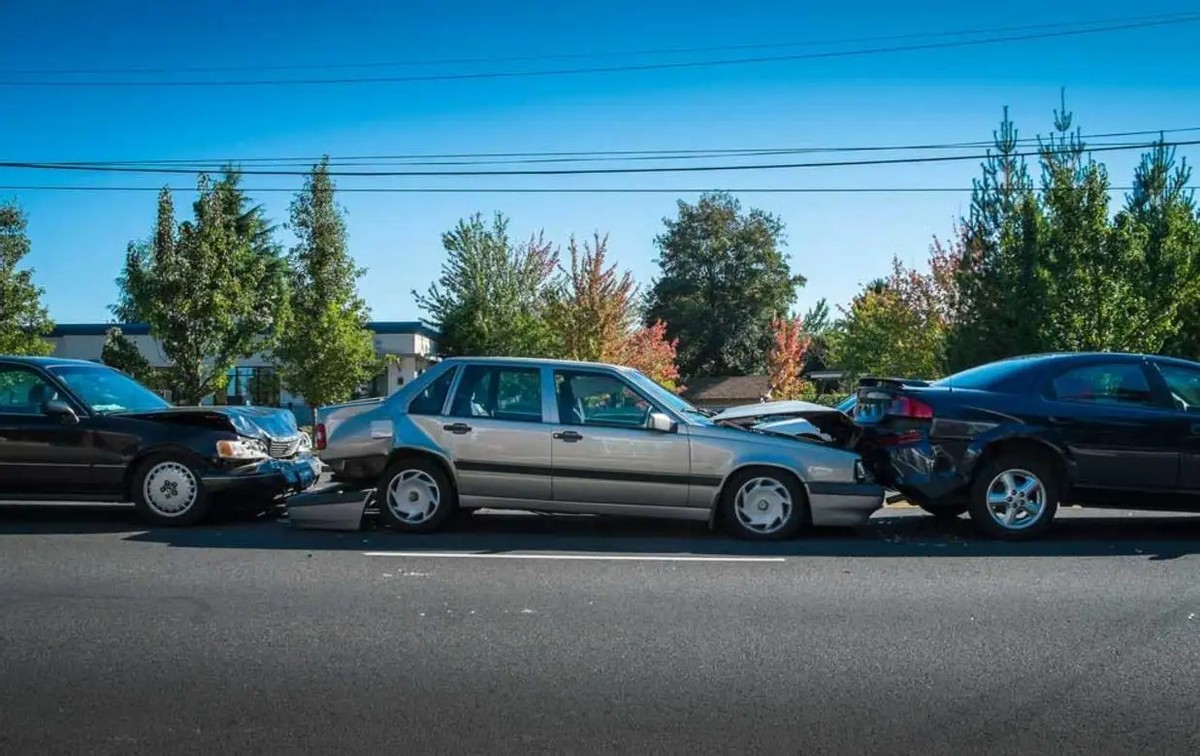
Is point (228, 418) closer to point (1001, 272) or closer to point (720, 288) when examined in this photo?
point (1001, 272)

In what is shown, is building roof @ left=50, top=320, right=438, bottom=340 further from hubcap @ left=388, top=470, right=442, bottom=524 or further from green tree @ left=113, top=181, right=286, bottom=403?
hubcap @ left=388, top=470, right=442, bottom=524

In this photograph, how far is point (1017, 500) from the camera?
8.31 meters

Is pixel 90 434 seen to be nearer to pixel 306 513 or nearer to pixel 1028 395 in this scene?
pixel 306 513

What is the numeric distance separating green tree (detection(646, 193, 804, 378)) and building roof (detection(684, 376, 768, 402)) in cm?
513

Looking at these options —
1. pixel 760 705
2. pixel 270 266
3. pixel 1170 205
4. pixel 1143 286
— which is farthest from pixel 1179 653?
pixel 270 266

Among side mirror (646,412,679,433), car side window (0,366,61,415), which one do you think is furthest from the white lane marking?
car side window (0,366,61,415)

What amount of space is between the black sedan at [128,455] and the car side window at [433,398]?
1831 millimetres

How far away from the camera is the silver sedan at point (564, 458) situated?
8.30m

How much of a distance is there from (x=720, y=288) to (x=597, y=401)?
2268 inches

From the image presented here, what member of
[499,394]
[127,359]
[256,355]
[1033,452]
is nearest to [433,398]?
[499,394]

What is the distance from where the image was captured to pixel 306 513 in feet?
28.6

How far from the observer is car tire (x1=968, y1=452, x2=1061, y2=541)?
8.31 metres

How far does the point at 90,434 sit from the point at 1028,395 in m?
8.52

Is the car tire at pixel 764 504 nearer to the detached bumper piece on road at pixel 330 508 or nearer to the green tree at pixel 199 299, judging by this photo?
the detached bumper piece on road at pixel 330 508
